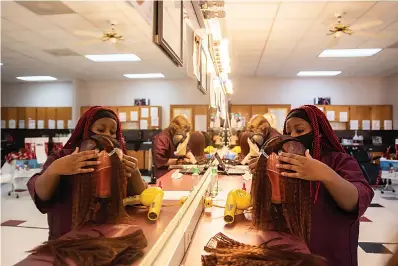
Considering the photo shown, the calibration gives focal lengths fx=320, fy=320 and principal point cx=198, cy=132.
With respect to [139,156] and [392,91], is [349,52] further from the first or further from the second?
[139,156]

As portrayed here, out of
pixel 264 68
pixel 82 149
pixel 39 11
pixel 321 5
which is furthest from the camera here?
pixel 264 68

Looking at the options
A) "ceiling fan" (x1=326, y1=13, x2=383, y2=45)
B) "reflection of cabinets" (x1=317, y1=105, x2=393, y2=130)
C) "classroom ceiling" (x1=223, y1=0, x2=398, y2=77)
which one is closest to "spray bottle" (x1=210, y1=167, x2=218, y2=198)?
"classroom ceiling" (x1=223, y1=0, x2=398, y2=77)

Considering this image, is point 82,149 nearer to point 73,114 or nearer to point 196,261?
point 73,114

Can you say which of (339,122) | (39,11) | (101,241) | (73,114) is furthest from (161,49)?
(339,122)

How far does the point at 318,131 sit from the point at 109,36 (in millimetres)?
725

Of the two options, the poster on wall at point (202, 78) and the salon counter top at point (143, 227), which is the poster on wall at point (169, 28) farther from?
the poster on wall at point (202, 78)

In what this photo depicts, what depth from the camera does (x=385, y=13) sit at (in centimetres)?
455

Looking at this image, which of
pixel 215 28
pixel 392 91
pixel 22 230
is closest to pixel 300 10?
pixel 215 28

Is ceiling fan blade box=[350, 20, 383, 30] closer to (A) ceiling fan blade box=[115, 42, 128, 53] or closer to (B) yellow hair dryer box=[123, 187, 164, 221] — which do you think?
(B) yellow hair dryer box=[123, 187, 164, 221]

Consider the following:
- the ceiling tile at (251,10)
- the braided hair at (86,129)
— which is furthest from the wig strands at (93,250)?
the ceiling tile at (251,10)

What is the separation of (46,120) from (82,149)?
0.39 ft

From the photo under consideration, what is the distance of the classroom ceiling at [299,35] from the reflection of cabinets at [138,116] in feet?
10.8

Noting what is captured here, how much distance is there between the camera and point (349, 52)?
679cm

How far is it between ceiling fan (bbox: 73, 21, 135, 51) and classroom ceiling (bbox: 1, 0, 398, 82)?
0.01m
